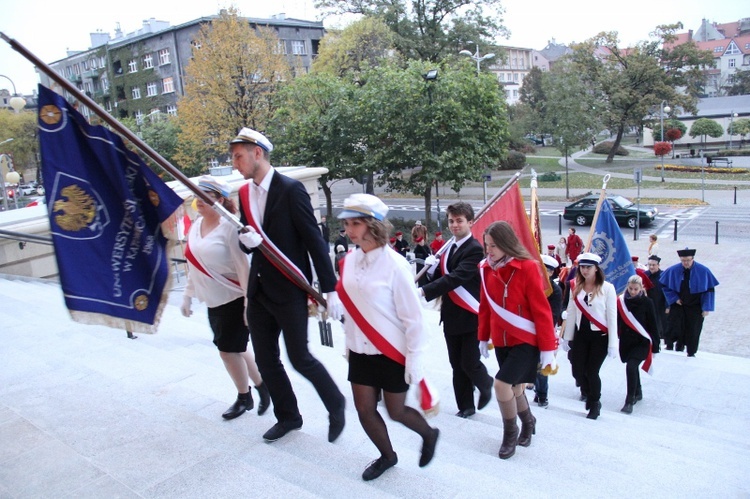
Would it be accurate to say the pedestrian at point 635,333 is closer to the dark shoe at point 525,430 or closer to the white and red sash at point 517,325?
the dark shoe at point 525,430

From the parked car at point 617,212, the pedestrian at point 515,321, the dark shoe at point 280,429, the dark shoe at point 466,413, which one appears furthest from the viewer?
the parked car at point 617,212

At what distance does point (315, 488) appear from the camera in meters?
3.43

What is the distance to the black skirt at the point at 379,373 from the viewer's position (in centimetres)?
360

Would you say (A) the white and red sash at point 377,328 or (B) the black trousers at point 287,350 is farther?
(B) the black trousers at point 287,350

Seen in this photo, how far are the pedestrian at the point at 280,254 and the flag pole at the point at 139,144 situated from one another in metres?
0.03

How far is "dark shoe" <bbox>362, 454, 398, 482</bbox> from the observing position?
358 centimetres

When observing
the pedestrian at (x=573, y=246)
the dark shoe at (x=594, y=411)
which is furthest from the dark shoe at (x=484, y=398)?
the pedestrian at (x=573, y=246)

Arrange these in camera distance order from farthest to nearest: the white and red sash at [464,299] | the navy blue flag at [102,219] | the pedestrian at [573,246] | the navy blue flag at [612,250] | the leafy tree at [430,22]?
1. the leafy tree at [430,22]
2. the pedestrian at [573,246]
3. the navy blue flag at [612,250]
4. the white and red sash at [464,299]
5. the navy blue flag at [102,219]

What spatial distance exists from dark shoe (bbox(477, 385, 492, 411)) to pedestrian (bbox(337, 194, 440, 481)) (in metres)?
1.88

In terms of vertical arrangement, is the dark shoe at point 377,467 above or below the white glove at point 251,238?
below

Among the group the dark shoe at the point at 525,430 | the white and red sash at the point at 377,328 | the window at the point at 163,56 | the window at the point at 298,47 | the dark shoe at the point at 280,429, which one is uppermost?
the window at the point at 298,47

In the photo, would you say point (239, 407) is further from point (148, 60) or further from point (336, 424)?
point (148, 60)

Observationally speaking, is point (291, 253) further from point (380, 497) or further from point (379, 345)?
point (380, 497)

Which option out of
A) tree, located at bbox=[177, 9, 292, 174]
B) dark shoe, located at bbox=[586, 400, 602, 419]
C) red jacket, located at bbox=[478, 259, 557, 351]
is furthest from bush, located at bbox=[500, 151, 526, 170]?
red jacket, located at bbox=[478, 259, 557, 351]
